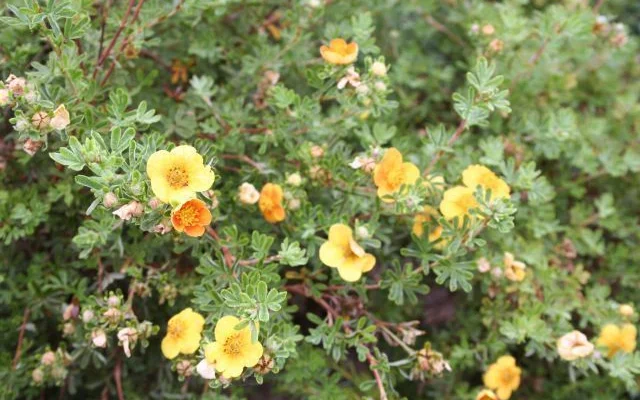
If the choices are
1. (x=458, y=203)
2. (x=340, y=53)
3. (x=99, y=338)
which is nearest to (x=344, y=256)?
(x=458, y=203)

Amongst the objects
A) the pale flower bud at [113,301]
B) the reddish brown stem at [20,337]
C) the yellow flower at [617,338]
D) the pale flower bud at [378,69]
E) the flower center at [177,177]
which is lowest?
the reddish brown stem at [20,337]

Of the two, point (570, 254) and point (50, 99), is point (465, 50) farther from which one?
point (50, 99)

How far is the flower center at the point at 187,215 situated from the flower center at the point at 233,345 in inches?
11.5

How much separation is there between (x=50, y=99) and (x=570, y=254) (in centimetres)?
183

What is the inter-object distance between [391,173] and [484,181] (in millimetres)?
300

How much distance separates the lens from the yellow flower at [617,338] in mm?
2166

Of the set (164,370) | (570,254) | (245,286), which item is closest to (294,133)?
(245,286)

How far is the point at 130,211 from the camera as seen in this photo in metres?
1.48

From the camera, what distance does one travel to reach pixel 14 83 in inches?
64.8

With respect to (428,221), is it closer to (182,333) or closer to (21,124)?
(182,333)

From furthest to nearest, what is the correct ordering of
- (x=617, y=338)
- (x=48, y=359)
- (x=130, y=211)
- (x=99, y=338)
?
(x=617, y=338), (x=48, y=359), (x=99, y=338), (x=130, y=211)

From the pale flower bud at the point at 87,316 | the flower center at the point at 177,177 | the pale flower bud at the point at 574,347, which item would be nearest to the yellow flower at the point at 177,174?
the flower center at the point at 177,177

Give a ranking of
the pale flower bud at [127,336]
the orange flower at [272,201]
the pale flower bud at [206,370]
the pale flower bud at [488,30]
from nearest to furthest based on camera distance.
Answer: the pale flower bud at [206,370]
the pale flower bud at [127,336]
the orange flower at [272,201]
the pale flower bud at [488,30]

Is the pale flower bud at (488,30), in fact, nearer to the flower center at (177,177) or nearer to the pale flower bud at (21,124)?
the flower center at (177,177)
